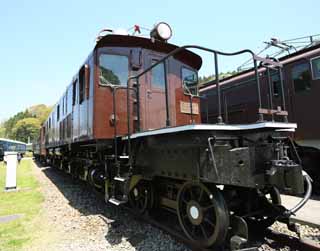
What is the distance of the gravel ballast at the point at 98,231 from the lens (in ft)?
13.6

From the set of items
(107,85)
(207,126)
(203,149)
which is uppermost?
(107,85)

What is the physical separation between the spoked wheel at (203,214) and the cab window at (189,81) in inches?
117

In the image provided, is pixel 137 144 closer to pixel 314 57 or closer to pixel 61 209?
pixel 61 209

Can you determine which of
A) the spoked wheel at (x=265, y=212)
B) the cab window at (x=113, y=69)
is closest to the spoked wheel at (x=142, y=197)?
the spoked wheel at (x=265, y=212)

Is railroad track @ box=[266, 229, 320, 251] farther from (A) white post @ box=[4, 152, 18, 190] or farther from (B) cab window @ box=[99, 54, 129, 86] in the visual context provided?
(A) white post @ box=[4, 152, 18, 190]

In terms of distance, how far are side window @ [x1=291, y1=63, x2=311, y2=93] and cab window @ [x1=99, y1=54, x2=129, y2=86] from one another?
17.1 feet

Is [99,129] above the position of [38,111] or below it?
below

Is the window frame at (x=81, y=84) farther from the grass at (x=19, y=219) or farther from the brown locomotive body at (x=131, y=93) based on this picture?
the grass at (x=19, y=219)

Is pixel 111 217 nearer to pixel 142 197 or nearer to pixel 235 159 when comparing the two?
→ pixel 142 197

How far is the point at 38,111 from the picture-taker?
3812 inches

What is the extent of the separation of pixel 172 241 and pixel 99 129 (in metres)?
2.64

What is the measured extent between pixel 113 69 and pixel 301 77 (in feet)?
18.2

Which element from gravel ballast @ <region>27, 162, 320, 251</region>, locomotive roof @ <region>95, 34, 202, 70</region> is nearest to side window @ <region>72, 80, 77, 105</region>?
locomotive roof @ <region>95, 34, 202, 70</region>

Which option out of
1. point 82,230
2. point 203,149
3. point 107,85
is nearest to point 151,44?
point 107,85
